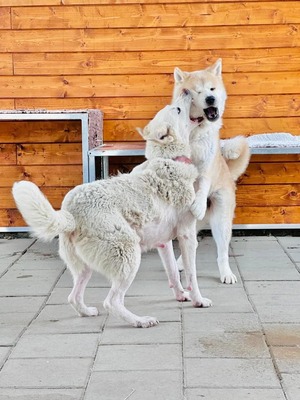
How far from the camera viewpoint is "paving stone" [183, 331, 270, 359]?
2803 mm

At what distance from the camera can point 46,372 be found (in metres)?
2.63

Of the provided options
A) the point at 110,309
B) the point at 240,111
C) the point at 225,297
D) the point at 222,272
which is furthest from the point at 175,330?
the point at 240,111

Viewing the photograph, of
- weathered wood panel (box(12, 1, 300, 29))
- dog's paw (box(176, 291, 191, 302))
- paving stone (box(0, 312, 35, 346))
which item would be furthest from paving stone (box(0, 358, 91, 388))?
weathered wood panel (box(12, 1, 300, 29))

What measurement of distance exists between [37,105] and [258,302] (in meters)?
3.20

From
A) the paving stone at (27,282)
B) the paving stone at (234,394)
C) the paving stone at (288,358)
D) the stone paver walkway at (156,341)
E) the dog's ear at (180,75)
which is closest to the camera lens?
the paving stone at (234,394)

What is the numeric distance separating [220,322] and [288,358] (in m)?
0.61

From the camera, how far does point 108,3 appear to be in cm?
561

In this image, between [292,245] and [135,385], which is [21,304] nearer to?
[135,385]

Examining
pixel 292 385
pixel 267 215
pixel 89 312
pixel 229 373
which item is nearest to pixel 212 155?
pixel 89 312

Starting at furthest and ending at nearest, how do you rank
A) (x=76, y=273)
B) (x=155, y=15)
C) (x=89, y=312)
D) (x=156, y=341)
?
(x=155, y=15)
(x=89, y=312)
(x=76, y=273)
(x=156, y=341)

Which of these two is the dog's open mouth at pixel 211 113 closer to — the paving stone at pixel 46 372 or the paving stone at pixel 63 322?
the paving stone at pixel 63 322

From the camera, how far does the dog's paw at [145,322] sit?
3.21 m

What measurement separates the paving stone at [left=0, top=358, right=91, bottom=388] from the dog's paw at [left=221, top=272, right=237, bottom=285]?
163 centimetres

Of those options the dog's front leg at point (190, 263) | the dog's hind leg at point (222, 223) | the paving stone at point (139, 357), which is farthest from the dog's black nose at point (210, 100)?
the paving stone at point (139, 357)
